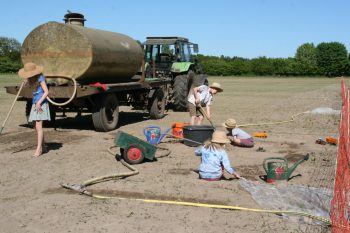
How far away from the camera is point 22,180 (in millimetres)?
6195

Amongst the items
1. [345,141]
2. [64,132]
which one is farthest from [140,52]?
[345,141]

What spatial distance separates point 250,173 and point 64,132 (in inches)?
218

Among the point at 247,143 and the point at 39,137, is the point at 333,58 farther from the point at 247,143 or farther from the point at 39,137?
the point at 39,137

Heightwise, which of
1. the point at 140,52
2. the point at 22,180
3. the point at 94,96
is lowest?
the point at 22,180

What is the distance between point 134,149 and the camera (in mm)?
7137

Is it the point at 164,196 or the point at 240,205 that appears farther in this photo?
the point at 164,196

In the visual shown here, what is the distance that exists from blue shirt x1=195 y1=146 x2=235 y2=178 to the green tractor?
890 centimetres

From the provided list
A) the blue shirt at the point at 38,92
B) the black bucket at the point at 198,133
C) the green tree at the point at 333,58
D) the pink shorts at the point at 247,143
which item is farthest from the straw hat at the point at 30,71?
the green tree at the point at 333,58

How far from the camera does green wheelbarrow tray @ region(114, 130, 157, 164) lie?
7051 mm

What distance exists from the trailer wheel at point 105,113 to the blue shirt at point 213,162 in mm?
4643

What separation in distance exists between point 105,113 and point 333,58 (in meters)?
98.3

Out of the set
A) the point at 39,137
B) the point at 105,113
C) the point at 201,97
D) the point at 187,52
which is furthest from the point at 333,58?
the point at 39,137

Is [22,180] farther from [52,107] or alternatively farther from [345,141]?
[345,141]

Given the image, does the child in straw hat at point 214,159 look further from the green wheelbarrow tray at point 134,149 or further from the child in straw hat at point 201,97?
the child in straw hat at point 201,97
